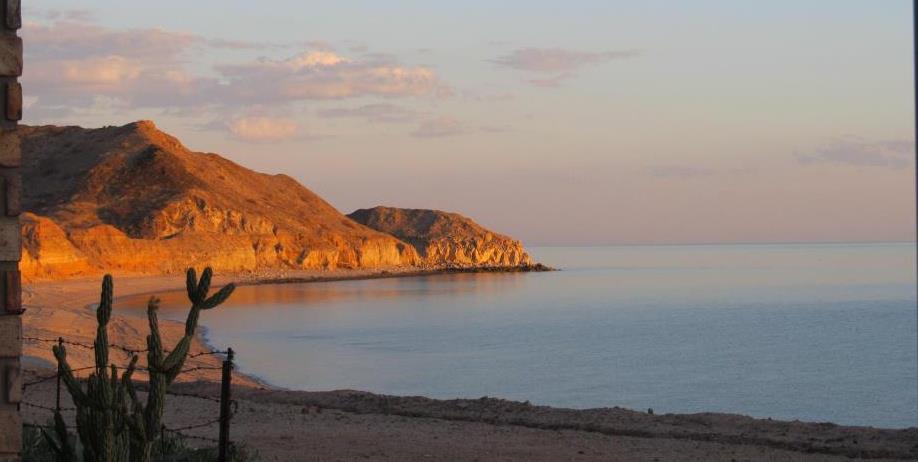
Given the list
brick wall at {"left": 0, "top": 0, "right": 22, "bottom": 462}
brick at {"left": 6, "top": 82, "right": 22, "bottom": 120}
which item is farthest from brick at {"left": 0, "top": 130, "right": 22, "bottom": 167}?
brick at {"left": 6, "top": 82, "right": 22, "bottom": 120}

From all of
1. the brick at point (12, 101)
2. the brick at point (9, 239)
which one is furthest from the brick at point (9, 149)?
the brick at point (9, 239)

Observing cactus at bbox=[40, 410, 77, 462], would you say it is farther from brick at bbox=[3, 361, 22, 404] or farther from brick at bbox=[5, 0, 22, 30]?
brick at bbox=[5, 0, 22, 30]

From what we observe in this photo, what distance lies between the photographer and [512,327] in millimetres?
54531

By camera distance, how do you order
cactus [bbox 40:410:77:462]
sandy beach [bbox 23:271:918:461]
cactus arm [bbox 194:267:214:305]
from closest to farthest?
cactus arm [bbox 194:267:214:305], cactus [bbox 40:410:77:462], sandy beach [bbox 23:271:918:461]

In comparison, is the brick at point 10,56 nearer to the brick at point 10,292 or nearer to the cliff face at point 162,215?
the brick at point 10,292

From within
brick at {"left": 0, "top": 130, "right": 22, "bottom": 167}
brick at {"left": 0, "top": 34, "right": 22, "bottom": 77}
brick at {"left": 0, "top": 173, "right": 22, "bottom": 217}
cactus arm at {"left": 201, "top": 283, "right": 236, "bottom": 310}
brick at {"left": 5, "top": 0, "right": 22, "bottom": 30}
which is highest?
brick at {"left": 5, "top": 0, "right": 22, "bottom": 30}

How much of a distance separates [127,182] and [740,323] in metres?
84.9

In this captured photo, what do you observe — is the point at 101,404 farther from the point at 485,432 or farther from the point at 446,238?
the point at 446,238

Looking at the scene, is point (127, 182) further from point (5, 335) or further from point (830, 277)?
point (5, 335)

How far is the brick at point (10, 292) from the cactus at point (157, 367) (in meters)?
1.16

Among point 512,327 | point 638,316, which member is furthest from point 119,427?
point 638,316

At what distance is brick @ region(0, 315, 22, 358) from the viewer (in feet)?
23.9

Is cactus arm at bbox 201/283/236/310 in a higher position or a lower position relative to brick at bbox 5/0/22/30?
lower

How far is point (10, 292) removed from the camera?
24.1 feet
